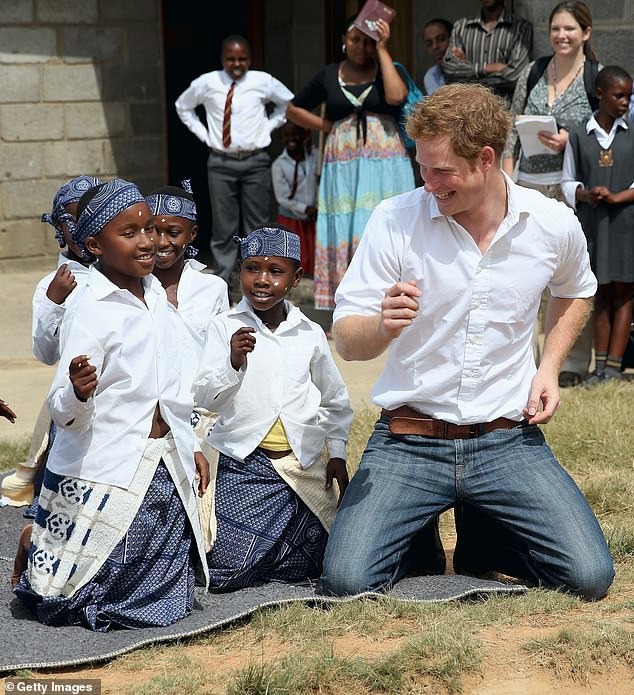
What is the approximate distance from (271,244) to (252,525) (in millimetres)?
1012

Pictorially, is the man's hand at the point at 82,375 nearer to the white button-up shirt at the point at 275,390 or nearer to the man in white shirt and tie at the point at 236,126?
the white button-up shirt at the point at 275,390

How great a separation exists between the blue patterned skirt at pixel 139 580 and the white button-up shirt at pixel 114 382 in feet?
0.35

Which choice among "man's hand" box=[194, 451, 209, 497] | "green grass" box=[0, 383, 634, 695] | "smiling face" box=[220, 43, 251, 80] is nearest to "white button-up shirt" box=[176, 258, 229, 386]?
"man's hand" box=[194, 451, 209, 497]

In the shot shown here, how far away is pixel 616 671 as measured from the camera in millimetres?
3781

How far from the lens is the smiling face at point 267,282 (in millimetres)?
4574

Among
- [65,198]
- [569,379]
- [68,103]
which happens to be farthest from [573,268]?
[68,103]

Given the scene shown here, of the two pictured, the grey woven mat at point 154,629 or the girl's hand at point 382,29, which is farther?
the girl's hand at point 382,29

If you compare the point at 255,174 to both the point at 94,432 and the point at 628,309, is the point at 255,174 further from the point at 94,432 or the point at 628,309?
the point at 94,432

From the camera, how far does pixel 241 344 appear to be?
4.23m

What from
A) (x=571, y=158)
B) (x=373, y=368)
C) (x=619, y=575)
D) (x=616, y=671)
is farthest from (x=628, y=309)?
(x=616, y=671)

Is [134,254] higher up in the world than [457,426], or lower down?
higher up

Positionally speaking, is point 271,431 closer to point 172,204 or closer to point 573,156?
point 172,204

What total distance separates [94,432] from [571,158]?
13.6 ft

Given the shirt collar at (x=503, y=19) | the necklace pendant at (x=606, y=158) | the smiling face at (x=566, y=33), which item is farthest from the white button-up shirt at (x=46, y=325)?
the shirt collar at (x=503, y=19)
